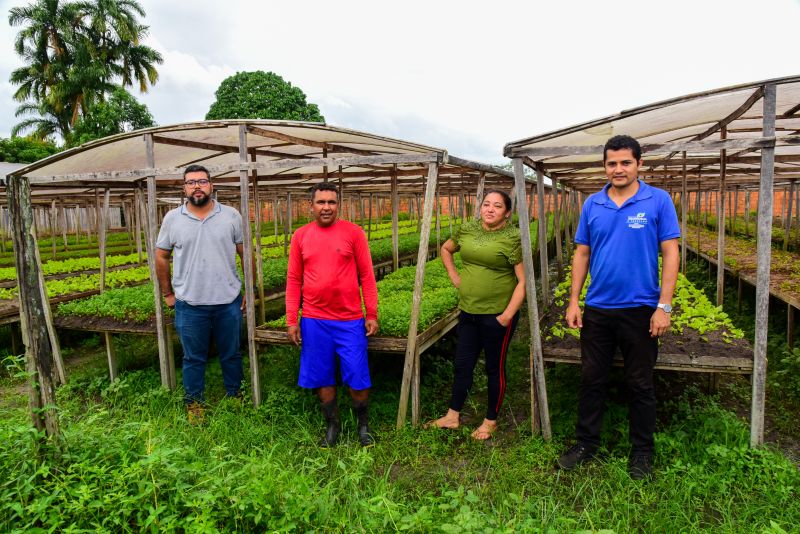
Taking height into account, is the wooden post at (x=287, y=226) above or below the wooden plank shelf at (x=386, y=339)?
above

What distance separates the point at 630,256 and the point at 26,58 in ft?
139

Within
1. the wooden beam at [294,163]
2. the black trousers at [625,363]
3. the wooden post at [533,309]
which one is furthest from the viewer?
the wooden beam at [294,163]

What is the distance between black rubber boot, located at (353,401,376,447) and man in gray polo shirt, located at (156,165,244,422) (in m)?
1.51

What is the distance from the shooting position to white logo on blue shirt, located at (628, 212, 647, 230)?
373 centimetres

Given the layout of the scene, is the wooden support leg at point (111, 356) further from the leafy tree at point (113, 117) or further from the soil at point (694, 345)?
the leafy tree at point (113, 117)

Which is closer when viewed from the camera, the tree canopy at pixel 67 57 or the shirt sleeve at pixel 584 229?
the shirt sleeve at pixel 584 229

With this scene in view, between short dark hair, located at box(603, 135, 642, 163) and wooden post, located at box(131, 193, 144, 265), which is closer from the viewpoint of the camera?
short dark hair, located at box(603, 135, 642, 163)

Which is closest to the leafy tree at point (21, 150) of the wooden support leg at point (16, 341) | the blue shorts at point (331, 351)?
the wooden support leg at point (16, 341)

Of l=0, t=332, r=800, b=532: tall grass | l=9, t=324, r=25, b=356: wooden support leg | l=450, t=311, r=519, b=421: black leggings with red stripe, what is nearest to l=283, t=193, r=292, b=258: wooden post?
l=9, t=324, r=25, b=356: wooden support leg

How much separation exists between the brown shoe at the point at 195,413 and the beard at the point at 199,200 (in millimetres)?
2009

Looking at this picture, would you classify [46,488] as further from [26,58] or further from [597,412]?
[26,58]

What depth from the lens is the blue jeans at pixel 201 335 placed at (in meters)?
5.19

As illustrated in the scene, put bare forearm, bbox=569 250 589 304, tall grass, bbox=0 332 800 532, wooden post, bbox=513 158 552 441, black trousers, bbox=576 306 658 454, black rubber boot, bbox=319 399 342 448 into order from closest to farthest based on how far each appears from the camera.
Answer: tall grass, bbox=0 332 800 532 → black trousers, bbox=576 306 658 454 → bare forearm, bbox=569 250 589 304 → wooden post, bbox=513 158 552 441 → black rubber boot, bbox=319 399 342 448

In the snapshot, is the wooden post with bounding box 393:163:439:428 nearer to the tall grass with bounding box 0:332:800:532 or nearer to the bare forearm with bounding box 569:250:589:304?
the tall grass with bounding box 0:332:800:532
